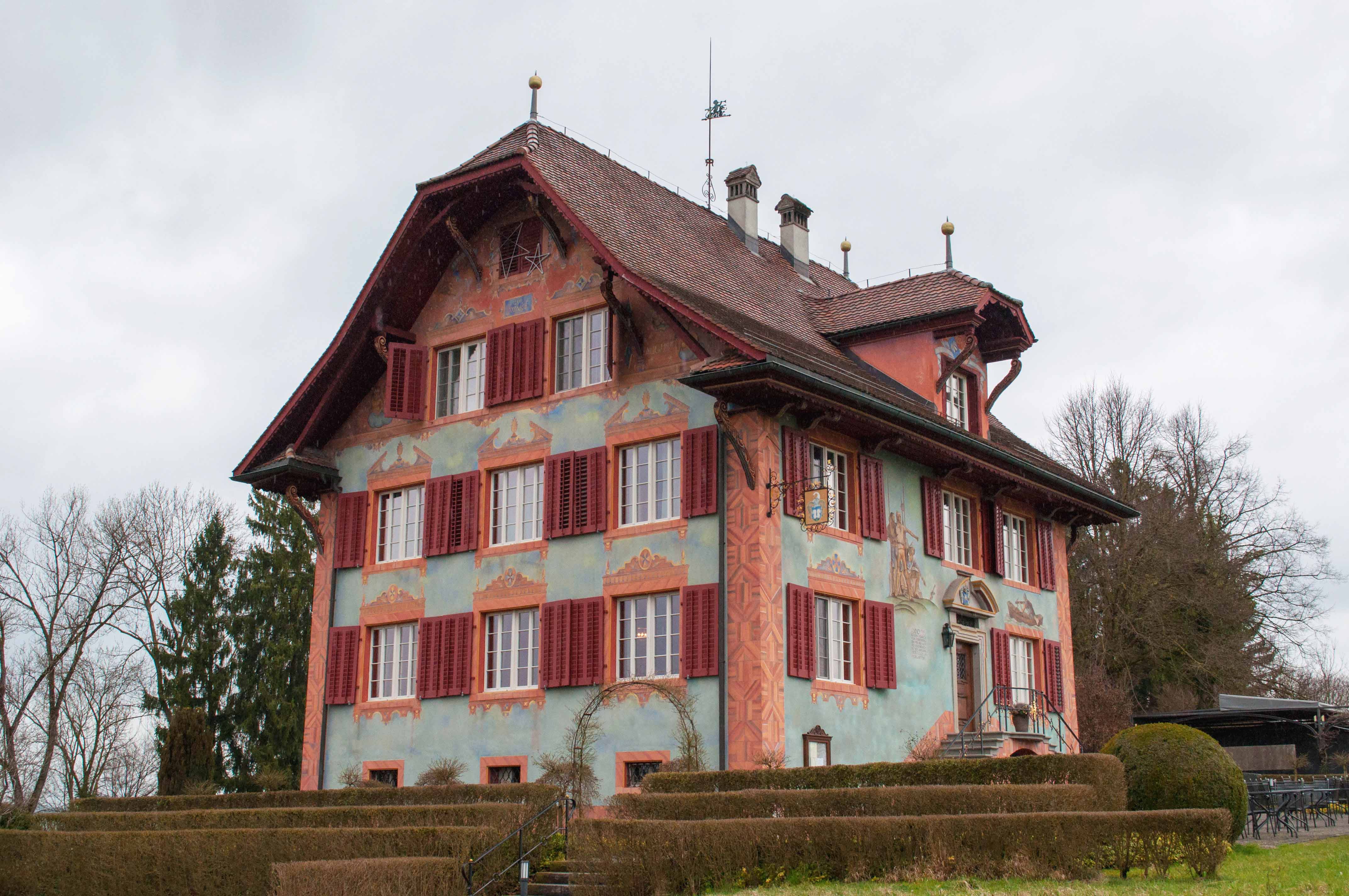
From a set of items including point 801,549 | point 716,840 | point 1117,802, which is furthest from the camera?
point 801,549

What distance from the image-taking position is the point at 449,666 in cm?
2370

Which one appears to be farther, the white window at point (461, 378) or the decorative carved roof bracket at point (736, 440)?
the white window at point (461, 378)

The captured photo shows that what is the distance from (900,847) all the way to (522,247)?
46.7 feet

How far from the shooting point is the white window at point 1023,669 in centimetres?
2561

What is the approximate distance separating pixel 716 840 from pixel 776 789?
2897 mm

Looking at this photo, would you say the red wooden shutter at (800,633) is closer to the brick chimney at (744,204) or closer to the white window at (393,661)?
Result: the white window at (393,661)

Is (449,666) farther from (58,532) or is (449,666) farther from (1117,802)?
(58,532)

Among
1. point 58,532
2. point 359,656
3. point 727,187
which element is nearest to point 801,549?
point 359,656

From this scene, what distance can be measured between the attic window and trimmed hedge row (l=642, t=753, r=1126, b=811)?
10.6 m

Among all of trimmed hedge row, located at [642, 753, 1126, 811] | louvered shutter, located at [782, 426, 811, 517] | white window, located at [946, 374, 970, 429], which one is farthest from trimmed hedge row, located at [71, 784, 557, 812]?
white window, located at [946, 374, 970, 429]

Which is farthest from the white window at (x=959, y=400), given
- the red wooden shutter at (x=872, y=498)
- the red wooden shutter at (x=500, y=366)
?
the red wooden shutter at (x=500, y=366)

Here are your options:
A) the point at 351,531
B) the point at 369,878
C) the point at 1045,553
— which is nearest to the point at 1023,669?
the point at 1045,553

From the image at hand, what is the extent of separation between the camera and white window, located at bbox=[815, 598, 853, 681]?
69.4 ft

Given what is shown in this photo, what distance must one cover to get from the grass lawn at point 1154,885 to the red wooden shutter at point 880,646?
7.11 m
